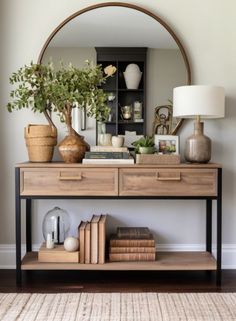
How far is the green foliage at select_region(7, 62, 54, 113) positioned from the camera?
8.16ft

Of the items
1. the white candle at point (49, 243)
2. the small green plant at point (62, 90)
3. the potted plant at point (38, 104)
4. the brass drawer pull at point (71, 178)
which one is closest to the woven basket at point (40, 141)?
the potted plant at point (38, 104)

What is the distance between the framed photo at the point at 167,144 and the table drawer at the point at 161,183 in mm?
314

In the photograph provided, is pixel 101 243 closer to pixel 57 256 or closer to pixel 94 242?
pixel 94 242

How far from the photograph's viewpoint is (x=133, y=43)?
272cm

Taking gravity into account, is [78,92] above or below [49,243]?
above

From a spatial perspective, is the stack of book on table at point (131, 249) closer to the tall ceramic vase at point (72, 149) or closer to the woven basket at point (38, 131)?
the tall ceramic vase at point (72, 149)

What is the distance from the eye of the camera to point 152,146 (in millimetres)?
2529

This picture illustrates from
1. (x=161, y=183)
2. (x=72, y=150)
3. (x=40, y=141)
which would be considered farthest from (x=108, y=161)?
(x=40, y=141)

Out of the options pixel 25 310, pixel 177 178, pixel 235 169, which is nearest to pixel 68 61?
pixel 177 178

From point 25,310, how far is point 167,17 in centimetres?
213

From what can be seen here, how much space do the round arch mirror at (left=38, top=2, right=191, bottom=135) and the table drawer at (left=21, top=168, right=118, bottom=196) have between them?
0.60 meters

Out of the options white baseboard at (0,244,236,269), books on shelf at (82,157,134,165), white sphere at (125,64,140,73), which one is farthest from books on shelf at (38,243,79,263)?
white sphere at (125,64,140,73)

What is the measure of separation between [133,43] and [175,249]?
152 cm

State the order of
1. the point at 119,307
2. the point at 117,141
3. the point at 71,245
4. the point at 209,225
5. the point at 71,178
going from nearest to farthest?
Answer: the point at 119,307 → the point at 71,178 → the point at 71,245 → the point at 117,141 → the point at 209,225
